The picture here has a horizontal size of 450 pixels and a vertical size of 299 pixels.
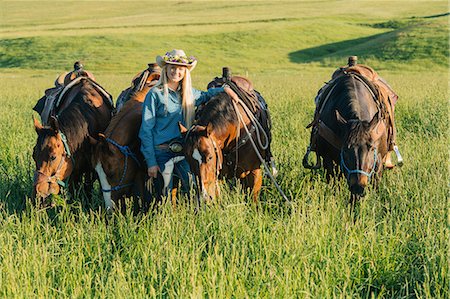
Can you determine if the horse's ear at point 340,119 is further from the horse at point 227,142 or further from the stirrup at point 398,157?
the stirrup at point 398,157

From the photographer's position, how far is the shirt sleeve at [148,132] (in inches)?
208

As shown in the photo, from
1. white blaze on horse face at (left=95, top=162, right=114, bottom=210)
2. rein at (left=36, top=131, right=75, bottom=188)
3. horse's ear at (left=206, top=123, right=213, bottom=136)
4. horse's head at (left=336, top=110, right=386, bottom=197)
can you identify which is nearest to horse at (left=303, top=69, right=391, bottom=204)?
horse's head at (left=336, top=110, right=386, bottom=197)

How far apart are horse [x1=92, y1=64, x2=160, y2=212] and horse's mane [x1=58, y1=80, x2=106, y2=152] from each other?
0.30 meters

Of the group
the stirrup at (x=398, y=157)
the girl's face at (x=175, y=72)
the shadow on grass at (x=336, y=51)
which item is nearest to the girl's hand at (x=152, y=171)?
the girl's face at (x=175, y=72)

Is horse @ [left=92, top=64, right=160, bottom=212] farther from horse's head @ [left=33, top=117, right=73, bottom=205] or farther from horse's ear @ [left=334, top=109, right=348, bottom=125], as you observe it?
horse's ear @ [left=334, top=109, right=348, bottom=125]

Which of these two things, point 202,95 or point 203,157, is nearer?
point 203,157

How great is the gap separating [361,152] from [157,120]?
79.1 inches

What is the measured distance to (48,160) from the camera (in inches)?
200

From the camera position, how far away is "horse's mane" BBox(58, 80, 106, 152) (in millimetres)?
5516

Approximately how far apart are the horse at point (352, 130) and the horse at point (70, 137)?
98.7 inches

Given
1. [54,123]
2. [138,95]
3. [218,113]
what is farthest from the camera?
[138,95]

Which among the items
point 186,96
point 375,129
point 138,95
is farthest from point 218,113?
point 375,129

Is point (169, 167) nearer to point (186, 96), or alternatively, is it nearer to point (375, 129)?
point (186, 96)

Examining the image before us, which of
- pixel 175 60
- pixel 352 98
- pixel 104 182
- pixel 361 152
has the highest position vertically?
pixel 175 60
